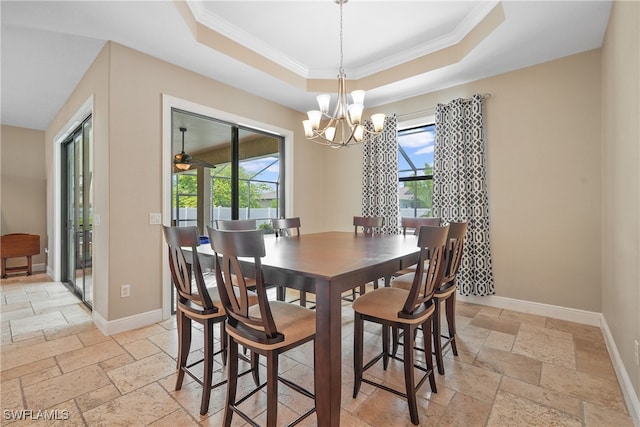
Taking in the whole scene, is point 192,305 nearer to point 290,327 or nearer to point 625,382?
point 290,327

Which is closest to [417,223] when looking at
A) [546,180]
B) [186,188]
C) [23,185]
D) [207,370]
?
[546,180]

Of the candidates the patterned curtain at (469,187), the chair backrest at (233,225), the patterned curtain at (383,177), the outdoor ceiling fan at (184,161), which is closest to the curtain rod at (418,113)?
the patterned curtain at (383,177)

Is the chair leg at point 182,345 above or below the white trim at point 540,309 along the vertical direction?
above

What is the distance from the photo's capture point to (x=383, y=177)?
165 inches

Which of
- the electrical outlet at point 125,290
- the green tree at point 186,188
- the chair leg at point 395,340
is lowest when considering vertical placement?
the chair leg at point 395,340

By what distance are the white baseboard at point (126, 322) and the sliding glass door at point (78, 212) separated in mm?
748

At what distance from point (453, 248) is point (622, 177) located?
1180mm

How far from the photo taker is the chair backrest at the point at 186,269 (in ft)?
5.34

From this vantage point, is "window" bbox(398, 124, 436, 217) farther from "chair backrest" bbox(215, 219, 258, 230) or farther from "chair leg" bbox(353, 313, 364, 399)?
"chair leg" bbox(353, 313, 364, 399)

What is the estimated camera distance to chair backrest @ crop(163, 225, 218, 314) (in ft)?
5.34

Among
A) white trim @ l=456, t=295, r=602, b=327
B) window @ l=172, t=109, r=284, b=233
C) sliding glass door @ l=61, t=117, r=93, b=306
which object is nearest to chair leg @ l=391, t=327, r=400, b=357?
white trim @ l=456, t=295, r=602, b=327

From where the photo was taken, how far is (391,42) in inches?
126

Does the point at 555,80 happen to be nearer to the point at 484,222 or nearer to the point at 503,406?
the point at 484,222

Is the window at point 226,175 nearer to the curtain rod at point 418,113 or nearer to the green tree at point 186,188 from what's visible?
the green tree at point 186,188
